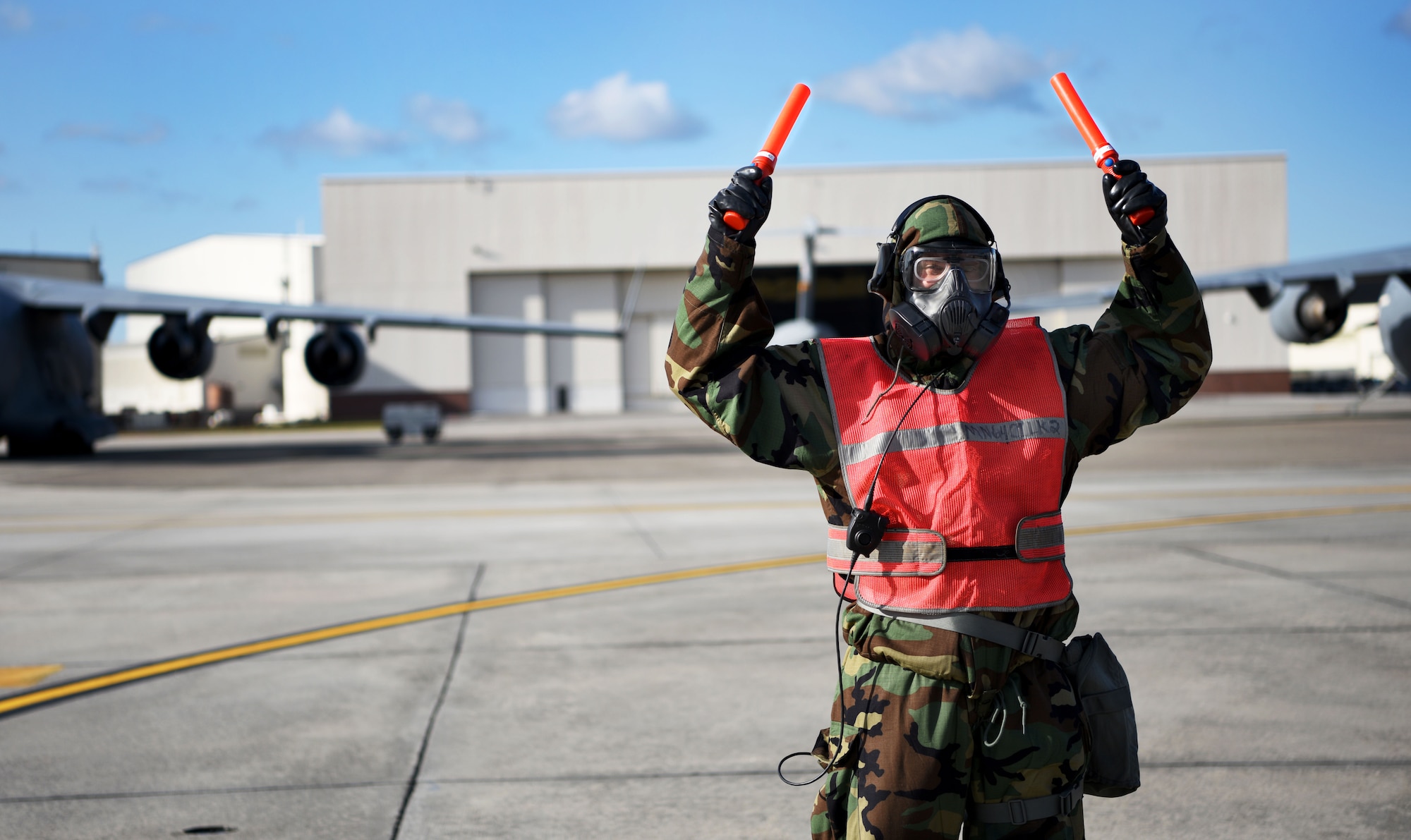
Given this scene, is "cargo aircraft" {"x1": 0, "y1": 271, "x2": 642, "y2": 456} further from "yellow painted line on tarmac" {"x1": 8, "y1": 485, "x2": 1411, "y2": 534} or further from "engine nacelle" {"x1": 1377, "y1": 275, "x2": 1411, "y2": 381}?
"engine nacelle" {"x1": 1377, "y1": 275, "x2": 1411, "y2": 381}

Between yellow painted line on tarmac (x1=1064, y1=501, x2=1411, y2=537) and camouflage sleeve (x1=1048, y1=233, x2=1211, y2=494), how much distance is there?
29.1 ft

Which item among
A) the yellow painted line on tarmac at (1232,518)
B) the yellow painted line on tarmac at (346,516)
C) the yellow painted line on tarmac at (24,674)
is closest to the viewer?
the yellow painted line on tarmac at (24,674)

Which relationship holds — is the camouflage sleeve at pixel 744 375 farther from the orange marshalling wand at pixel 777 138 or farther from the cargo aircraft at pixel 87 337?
the cargo aircraft at pixel 87 337

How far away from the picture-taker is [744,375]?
270 centimetres

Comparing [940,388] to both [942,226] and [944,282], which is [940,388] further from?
[942,226]

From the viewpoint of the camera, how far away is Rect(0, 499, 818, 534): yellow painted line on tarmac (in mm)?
13500

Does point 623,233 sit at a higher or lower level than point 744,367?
higher

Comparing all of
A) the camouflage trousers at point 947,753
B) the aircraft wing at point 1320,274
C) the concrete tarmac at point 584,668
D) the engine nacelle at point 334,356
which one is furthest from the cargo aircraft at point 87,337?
the camouflage trousers at point 947,753

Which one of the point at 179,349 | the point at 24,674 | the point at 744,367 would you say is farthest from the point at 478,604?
the point at 179,349

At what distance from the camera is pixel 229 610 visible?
8281mm

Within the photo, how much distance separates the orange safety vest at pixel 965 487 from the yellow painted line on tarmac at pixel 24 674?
5600mm

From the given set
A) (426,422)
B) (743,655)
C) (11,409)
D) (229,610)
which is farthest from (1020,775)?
(426,422)

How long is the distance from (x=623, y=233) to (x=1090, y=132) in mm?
62059

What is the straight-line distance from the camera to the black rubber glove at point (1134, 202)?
2.64 meters
